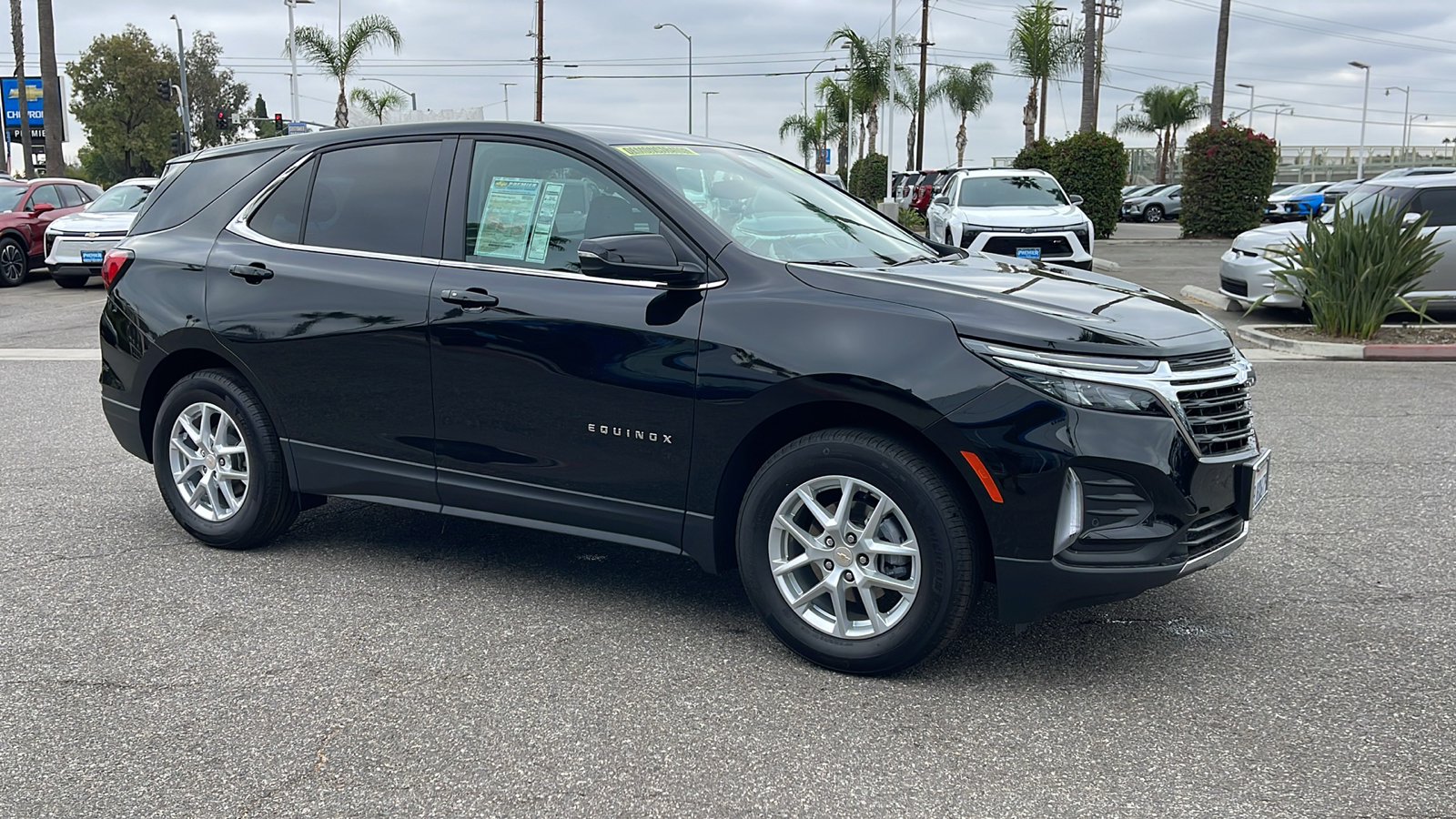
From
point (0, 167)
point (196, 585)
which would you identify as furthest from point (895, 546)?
point (0, 167)

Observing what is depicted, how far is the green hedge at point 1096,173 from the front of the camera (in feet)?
92.9

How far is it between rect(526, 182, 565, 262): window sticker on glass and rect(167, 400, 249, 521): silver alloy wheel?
1620 millimetres

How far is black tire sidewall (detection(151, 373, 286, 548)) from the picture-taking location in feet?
16.2

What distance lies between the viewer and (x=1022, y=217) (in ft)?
55.3

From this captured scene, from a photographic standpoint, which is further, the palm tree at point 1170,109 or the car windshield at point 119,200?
the palm tree at point 1170,109

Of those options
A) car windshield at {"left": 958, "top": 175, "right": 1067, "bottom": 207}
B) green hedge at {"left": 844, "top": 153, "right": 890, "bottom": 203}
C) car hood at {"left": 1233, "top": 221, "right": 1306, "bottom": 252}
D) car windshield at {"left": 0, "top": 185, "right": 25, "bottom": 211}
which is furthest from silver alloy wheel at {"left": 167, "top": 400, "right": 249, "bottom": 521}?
green hedge at {"left": 844, "top": 153, "right": 890, "bottom": 203}

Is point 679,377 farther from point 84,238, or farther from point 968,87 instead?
point 968,87

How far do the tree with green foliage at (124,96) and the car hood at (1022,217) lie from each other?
212 ft

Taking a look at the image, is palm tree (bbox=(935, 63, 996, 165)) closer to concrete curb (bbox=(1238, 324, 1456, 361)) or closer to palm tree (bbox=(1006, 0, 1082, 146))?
palm tree (bbox=(1006, 0, 1082, 146))

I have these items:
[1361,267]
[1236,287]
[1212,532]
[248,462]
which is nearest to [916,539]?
[1212,532]

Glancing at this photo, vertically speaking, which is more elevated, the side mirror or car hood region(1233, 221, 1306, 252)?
the side mirror

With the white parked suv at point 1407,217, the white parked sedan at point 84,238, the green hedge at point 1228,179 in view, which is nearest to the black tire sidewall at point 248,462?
the white parked suv at point 1407,217

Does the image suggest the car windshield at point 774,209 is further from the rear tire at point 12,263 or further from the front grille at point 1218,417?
the rear tire at point 12,263

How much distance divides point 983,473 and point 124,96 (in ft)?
249
